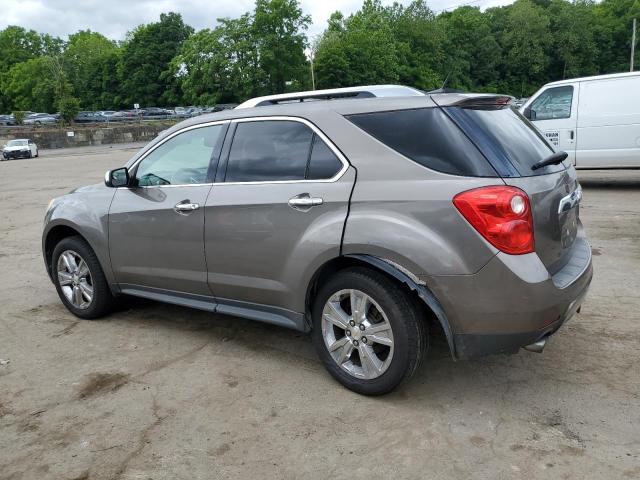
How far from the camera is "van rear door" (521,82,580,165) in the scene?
10.1 metres

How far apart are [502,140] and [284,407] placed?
193cm

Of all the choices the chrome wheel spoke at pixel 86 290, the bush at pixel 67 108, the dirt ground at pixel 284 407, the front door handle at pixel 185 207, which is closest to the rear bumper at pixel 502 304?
the dirt ground at pixel 284 407

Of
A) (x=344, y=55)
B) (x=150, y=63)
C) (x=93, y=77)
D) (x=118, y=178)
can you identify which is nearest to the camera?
(x=118, y=178)

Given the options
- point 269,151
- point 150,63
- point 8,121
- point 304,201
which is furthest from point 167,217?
point 150,63

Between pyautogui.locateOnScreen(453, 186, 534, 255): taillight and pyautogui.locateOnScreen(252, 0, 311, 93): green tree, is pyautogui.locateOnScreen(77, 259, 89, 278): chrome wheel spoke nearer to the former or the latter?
pyautogui.locateOnScreen(453, 186, 534, 255): taillight

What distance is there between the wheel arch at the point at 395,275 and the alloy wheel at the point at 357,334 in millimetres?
158

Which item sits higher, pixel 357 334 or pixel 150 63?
pixel 150 63

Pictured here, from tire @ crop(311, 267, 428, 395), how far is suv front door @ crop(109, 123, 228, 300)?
1.05m

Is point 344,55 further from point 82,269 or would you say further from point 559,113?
point 82,269

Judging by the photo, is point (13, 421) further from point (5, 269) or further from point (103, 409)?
point (5, 269)

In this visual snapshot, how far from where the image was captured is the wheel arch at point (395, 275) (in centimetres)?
305

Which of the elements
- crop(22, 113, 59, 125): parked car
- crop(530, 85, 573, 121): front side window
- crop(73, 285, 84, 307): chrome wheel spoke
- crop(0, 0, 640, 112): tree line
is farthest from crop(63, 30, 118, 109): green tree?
crop(73, 285, 84, 307): chrome wheel spoke

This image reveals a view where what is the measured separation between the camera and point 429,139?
317 cm

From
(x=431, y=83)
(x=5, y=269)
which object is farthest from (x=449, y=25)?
(x=5, y=269)
